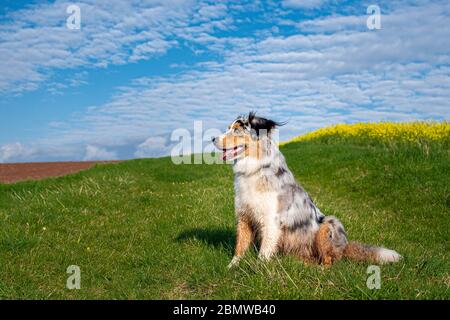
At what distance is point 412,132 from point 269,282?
74.7ft

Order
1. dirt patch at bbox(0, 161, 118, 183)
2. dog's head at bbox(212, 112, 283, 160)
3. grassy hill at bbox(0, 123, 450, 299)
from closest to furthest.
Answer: grassy hill at bbox(0, 123, 450, 299), dog's head at bbox(212, 112, 283, 160), dirt patch at bbox(0, 161, 118, 183)

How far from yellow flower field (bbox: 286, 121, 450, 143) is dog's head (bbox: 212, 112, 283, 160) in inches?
667

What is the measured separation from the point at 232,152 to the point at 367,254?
2654 mm

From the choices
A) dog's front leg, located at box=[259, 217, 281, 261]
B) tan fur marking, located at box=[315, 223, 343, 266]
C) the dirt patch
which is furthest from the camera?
the dirt patch

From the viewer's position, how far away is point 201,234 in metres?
9.39

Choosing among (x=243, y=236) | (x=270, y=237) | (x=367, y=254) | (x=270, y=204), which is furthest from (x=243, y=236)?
(x=367, y=254)

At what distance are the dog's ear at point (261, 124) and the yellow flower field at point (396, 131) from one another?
55.4ft

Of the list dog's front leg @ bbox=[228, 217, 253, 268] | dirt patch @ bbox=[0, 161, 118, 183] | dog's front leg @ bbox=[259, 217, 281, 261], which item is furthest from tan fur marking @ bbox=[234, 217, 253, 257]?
dirt patch @ bbox=[0, 161, 118, 183]

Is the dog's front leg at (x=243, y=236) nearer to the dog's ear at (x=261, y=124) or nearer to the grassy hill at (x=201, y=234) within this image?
the grassy hill at (x=201, y=234)

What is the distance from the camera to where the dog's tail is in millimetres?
7043

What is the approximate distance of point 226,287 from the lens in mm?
6035

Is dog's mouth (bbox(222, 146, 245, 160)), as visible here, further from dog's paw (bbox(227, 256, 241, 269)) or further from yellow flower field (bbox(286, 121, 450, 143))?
yellow flower field (bbox(286, 121, 450, 143))

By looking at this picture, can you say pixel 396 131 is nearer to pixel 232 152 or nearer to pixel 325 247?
pixel 325 247

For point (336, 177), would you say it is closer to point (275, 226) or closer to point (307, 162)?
point (307, 162)
